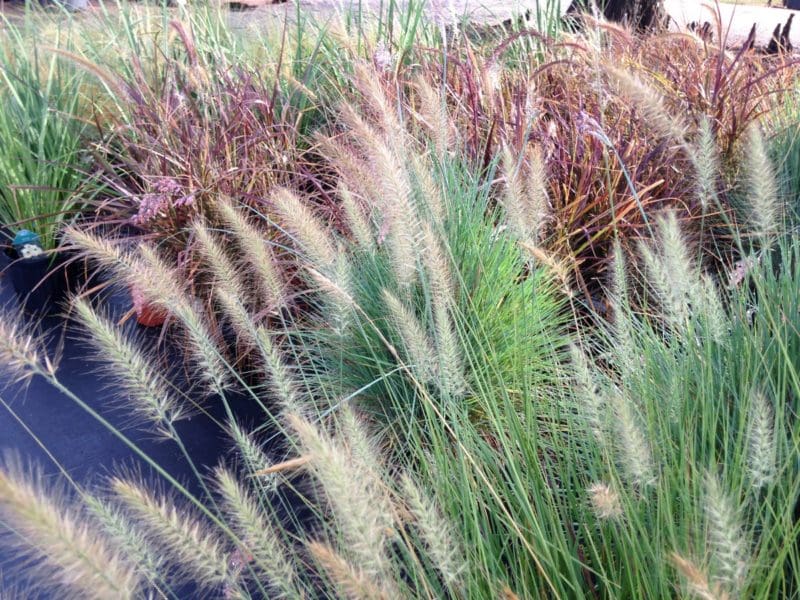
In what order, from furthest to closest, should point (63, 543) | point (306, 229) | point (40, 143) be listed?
1. point (40, 143)
2. point (306, 229)
3. point (63, 543)

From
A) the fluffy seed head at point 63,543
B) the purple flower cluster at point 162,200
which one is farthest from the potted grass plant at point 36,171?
the fluffy seed head at point 63,543

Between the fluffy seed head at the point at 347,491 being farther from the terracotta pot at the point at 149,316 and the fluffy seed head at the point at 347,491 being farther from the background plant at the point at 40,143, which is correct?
the background plant at the point at 40,143

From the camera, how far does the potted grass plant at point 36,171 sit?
324cm

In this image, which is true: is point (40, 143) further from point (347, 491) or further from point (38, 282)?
point (347, 491)

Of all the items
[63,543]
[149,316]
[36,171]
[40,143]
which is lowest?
[149,316]

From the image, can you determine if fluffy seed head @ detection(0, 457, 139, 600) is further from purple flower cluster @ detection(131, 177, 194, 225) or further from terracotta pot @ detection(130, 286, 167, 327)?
terracotta pot @ detection(130, 286, 167, 327)

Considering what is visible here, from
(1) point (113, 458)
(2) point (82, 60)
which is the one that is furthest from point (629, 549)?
(2) point (82, 60)

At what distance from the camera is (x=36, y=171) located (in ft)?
11.8

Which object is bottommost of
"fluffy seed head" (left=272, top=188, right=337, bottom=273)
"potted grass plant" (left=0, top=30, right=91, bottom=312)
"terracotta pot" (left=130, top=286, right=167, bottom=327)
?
"terracotta pot" (left=130, top=286, right=167, bottom=327)

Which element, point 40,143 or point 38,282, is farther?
point 40,143

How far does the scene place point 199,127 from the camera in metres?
3.08

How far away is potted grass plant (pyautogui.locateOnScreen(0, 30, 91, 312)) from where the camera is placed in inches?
127

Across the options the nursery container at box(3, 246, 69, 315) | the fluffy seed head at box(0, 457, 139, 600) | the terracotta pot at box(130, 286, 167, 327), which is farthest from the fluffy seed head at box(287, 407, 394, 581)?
the nursery container at box(3, 246, 69, 315)

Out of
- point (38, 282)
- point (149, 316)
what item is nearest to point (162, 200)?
point (149, 316)
